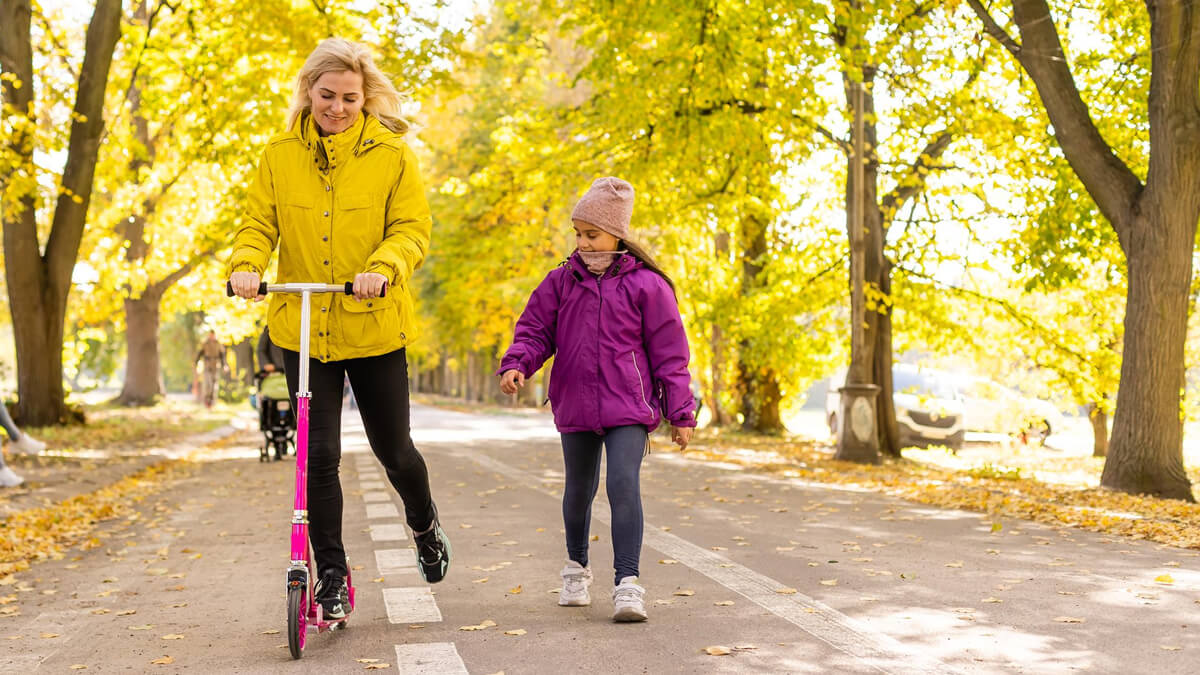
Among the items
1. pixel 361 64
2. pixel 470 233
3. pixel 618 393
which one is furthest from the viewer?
pixel 470 233

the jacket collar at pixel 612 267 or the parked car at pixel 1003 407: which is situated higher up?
the jacket collar at pixel 612 267

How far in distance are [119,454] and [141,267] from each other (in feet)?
56.9

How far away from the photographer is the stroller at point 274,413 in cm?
1673

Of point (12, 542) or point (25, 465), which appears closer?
point (12, 542)

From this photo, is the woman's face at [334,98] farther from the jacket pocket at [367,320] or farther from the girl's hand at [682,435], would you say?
the girl's hand at [682,435]

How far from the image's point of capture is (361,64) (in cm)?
550

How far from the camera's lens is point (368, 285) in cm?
500

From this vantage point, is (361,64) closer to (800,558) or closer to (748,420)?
(800,558)

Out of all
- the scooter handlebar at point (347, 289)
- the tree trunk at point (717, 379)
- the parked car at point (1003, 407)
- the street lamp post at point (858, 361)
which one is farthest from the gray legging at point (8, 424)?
the parked car at point (1003, 407)

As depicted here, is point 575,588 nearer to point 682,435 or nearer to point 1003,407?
point 682,435

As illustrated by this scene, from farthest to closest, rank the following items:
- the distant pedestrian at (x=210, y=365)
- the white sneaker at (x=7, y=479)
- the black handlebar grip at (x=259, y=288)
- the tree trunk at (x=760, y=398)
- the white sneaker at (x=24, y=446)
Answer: the distant pedestrian at (x=210, y=365) → the tree trunk at (x=760, y=398) → the white sneaker at (x=24, y=446) → the white sneaker at (x=7, y=479) → the black handlebar grip at (x=259, y=288)

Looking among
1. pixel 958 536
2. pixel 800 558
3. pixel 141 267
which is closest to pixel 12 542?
pixel 800 558

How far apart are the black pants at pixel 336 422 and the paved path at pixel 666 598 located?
41 centimetres

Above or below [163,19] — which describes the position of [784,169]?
below
